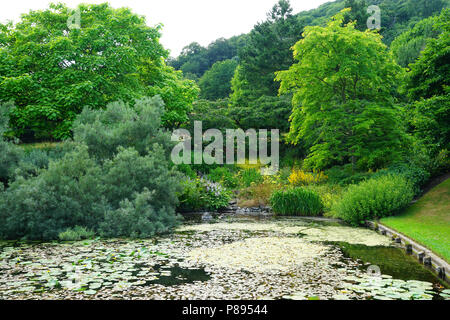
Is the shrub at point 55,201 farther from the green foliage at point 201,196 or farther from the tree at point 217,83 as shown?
the tree at point 217,83

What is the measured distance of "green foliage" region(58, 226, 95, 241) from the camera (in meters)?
10.2

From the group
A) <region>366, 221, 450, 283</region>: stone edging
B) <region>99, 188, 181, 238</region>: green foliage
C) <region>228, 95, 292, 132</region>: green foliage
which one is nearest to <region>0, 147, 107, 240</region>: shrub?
<region>99, 188, 181, 238</region>: green foliage

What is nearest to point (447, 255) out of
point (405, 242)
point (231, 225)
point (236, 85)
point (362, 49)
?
point (405, 242)

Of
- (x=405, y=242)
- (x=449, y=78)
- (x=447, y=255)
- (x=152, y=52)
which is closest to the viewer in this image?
(x=447, y=255)

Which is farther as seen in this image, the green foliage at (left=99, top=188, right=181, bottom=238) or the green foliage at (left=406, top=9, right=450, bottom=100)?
the green foliage at (left=406, top=9, right=450, bottom=100)

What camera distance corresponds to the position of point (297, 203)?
15523 mm

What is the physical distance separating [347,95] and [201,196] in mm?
8266

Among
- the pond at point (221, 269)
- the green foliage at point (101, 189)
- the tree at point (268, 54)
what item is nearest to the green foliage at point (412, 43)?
the tree at point (268, 54)

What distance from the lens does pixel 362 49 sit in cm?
1686

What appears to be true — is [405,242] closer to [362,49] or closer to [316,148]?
[316,148]

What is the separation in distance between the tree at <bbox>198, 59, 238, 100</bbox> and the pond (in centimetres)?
3918

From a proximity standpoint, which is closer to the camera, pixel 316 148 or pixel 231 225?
pixel 231 225

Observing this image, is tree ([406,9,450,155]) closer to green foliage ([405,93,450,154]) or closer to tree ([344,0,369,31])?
green foliage ([405,93,450,154])
